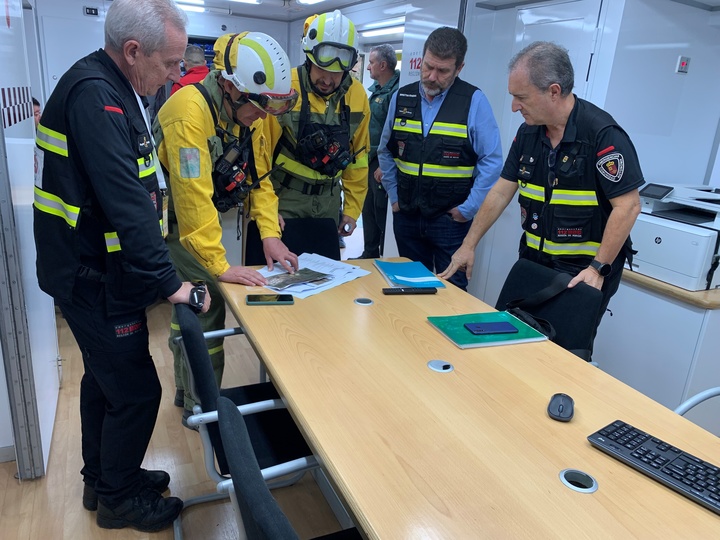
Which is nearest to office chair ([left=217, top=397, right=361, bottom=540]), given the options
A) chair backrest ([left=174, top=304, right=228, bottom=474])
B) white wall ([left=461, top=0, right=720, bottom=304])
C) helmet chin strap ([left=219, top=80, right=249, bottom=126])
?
chair backrest ([left=174, top=304, right=228, bottom=474])

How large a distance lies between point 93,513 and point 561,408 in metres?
1.66

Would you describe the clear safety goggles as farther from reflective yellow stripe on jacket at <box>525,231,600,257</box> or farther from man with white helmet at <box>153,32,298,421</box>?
reflective yellow stripe on jacket at <box>525,231,600,257</box>

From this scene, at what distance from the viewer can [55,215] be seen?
4.65 ft

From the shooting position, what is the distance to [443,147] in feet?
8.88

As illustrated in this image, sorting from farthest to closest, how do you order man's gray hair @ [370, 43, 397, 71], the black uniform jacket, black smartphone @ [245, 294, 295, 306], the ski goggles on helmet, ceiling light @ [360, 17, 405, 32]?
ceiling light @ [360, 17, 405, 32]
man's gray hair @ [370, 43, 397, 71]
the ski goggles on helmet
black smartphone @ [245, 294, 295, 306]
the black uniform jacket

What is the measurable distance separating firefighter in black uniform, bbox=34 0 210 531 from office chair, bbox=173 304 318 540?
194mm

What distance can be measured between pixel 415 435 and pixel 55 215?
109 cm

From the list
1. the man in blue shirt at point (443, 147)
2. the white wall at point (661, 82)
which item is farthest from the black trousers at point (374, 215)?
the white wall at point (661, 82)

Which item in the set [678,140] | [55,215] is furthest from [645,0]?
[55,215]

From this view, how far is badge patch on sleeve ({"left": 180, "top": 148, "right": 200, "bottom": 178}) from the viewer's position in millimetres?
1774

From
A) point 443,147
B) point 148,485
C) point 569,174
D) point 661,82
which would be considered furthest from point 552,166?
point 148,485

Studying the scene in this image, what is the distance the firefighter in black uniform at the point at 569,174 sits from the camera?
1.90 metres

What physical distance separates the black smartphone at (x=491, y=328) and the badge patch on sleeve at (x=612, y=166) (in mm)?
691

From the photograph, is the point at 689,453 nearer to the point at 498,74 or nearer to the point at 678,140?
the point at 678,140
